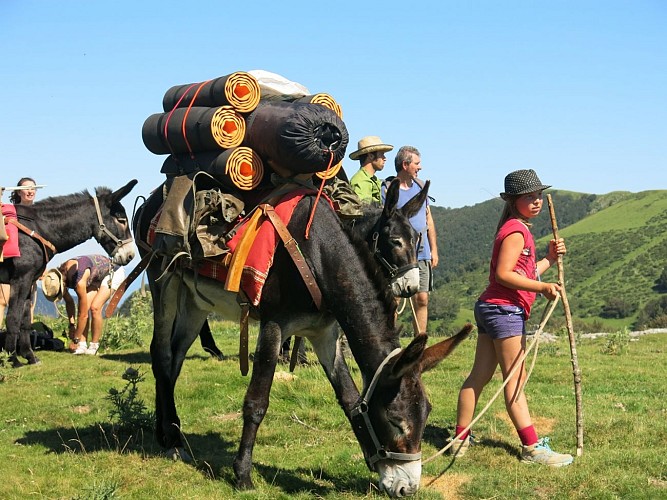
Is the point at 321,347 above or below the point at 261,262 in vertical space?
below

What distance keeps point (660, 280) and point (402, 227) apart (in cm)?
8457

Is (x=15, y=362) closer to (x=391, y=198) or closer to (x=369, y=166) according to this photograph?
(x=369, y=166)

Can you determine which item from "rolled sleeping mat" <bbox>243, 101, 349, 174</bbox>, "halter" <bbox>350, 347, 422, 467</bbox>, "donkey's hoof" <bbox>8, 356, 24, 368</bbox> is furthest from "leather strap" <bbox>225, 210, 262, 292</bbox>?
"donkey's hoof" <bbox>8, 356, 24, 368</bbox>

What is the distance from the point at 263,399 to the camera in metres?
5.83

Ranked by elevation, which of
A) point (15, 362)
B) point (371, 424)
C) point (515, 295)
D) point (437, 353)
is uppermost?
point (515, 295)

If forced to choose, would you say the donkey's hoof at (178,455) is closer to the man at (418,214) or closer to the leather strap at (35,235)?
the man at (418,214)

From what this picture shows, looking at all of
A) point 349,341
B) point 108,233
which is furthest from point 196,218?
point 108,233

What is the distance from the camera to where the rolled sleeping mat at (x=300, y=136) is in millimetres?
5887

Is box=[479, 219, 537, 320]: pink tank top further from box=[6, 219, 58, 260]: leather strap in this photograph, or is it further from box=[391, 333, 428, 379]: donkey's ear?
box=[6, 219, 58, 260]: leather strap

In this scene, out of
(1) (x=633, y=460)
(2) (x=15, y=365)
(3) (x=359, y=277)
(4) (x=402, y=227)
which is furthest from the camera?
(2) (x=15, y=365)

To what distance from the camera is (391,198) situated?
8188mm

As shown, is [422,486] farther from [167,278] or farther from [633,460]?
[167,278]

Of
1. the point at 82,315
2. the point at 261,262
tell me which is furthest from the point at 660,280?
the point at 261,262

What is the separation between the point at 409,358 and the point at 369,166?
18.4ft
